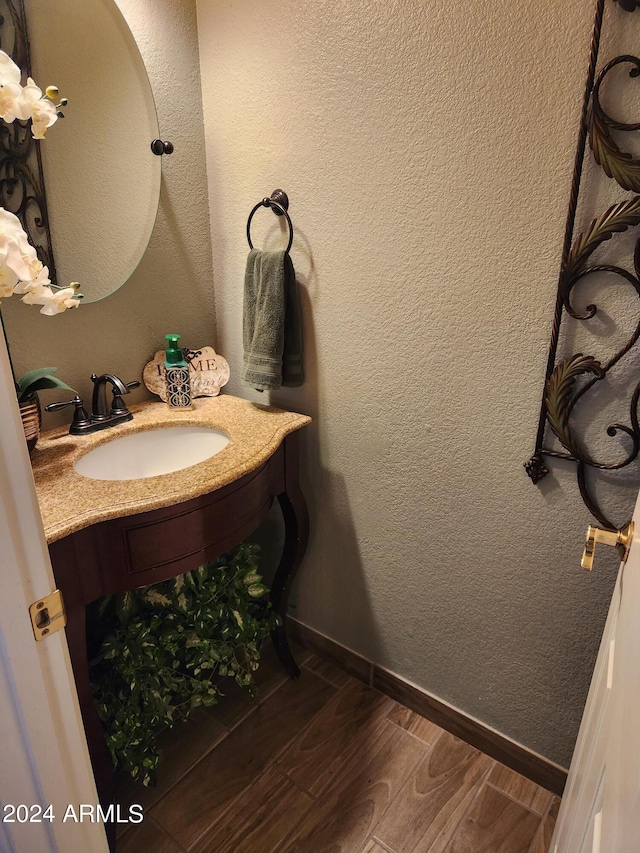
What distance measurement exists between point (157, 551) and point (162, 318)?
0.73m

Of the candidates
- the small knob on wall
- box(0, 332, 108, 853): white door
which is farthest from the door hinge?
the small knob on wall

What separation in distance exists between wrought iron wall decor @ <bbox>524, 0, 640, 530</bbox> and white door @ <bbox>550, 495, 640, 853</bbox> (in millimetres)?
316

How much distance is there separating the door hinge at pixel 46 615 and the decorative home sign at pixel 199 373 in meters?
0.90

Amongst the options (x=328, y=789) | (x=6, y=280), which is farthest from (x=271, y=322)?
(x=328, y=789)

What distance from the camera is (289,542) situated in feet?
Result: 5.22

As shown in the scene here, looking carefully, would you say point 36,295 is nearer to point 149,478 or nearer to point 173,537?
point 149,478

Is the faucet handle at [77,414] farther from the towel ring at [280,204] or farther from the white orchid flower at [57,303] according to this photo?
the towel ring at [280,204]

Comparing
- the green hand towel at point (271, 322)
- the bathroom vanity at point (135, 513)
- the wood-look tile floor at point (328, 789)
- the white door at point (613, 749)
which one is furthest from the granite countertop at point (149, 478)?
the wood-look tile floor at point (328, 789)

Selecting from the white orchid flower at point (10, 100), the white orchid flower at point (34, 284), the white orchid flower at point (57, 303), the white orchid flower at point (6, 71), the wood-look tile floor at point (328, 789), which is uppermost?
the white orchid flower at point (6, 71)

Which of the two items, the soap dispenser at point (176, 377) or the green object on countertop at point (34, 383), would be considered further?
the soap dispenser at point (176, 377)

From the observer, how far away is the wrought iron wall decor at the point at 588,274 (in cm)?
91

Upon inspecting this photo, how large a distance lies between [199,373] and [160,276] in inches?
11.4

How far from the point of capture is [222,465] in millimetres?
1154

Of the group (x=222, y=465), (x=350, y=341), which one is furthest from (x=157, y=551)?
(x=350, y=341)
